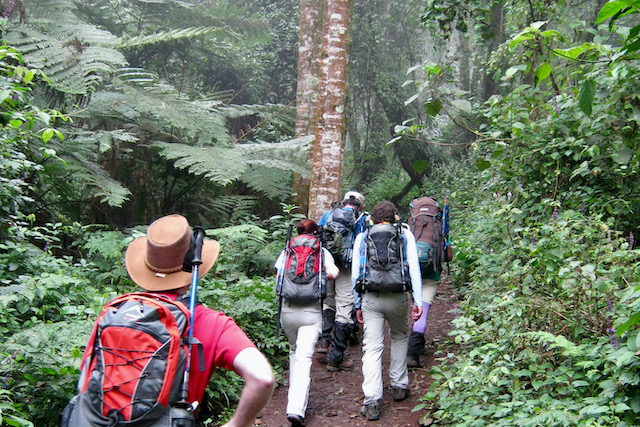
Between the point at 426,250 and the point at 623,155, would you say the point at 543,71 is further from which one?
the point at 426,250

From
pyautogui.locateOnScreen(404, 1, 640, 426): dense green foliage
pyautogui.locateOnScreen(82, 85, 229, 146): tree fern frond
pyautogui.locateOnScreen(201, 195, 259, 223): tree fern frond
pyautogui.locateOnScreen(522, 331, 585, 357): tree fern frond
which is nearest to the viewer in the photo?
pyautogui.locateOnScreen(404, 1, 640, 426): dense green foliage

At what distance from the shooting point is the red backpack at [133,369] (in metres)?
2.09

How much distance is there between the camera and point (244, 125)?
13.8 m

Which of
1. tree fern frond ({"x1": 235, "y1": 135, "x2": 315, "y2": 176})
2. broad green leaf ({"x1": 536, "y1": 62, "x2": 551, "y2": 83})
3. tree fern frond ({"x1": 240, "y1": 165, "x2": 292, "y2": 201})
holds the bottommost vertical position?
tree fern frond ({"x1": 240, "y1": 165, "x2": 292, "y2": 201})

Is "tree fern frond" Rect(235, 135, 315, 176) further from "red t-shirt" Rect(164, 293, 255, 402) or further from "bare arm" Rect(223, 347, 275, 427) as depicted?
"bare arm" Rect(223, 347, 275, 427)

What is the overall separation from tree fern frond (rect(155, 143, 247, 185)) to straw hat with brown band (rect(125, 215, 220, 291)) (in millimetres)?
5313

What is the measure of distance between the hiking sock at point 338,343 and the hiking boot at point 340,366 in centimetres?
3

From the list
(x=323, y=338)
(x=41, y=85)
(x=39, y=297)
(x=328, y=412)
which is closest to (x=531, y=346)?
(x=328, y=412)

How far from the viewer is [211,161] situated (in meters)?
8.30

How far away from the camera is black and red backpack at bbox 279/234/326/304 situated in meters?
5.63

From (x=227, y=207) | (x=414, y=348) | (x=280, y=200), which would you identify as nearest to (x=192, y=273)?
(x=414, y=348)

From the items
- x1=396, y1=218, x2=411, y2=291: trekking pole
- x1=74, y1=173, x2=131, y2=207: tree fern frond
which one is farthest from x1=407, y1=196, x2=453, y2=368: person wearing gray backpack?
x1=74, y1=173, x2=131, y2=207: tree fern frond

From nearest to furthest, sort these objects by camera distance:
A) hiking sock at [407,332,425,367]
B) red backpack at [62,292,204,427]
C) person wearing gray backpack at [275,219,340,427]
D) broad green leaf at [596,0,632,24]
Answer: red backpack at [62,292,204,427] < broad green leaf at [596,0,632,24] < person wearing gray backpack at [275,219,340,427] < hiking sock at [407,332,425,367]

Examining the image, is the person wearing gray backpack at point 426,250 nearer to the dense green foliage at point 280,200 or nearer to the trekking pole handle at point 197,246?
the dense green foliage at point 280,200
